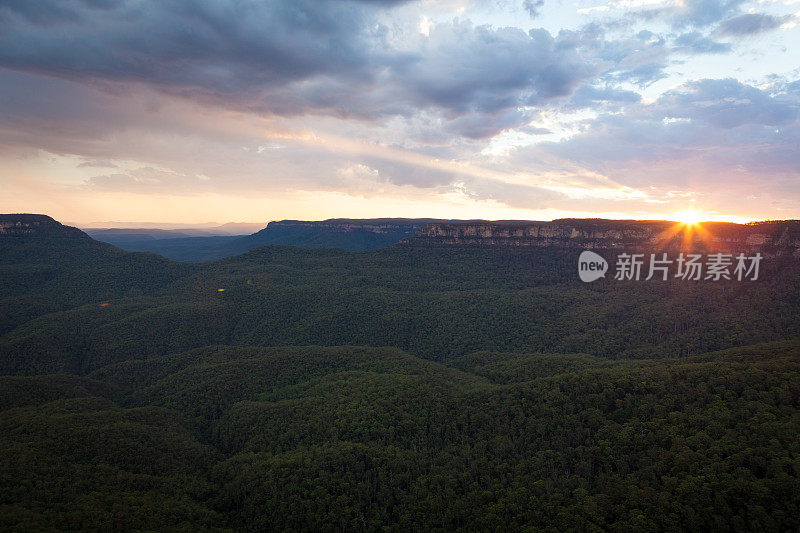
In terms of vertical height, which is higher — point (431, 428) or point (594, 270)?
point (594, 270)

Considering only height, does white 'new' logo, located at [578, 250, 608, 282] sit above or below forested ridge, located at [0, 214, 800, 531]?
above

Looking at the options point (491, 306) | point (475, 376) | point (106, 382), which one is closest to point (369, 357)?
point (475, 376)

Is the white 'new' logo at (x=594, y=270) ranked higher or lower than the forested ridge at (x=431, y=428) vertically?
higher

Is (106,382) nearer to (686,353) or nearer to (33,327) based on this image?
(33,327)

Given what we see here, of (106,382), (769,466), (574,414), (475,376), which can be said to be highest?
(769,466)

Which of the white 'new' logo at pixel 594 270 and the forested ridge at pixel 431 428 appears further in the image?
the white 'new' logo at pixel 594 270

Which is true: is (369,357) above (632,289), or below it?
below

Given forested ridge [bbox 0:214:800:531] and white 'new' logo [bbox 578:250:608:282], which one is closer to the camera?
forested ridge [bbox 0:214:800:531]

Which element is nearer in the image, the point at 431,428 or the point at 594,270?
the point at 431,428
